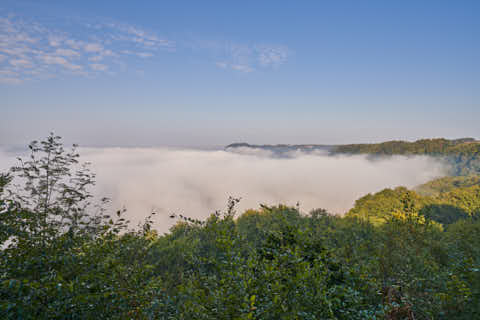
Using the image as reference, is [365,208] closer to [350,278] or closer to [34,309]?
[350,278]

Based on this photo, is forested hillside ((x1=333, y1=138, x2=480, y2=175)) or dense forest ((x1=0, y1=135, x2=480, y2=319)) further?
forested hillside ((x1=333, y1=138, x2=480, y2=175))

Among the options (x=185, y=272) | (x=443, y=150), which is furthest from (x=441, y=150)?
(x=185, y=272)

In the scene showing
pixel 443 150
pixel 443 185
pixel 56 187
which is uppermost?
pixel 443 150

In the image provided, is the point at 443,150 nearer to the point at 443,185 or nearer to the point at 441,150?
the point at 441,150

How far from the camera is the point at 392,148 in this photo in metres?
164

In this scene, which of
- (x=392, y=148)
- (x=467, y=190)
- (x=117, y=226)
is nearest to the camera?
(x=117, y=226)

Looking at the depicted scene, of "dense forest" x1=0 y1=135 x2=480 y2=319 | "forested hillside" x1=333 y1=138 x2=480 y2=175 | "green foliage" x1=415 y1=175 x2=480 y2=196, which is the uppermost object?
"forested hillside" x1=333 y1=138 x2=480 y2=175

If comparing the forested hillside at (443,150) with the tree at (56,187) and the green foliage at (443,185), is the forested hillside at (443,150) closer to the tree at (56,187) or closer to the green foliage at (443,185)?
the green foliage at (443,185)

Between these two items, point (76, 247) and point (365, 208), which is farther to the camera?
point (365, 208)

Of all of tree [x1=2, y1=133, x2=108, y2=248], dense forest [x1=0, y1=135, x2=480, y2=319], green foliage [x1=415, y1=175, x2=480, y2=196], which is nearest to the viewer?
dense forest [x1=0, y1=135, x2=480, y2=319]

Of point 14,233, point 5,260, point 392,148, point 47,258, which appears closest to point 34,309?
point 47,258

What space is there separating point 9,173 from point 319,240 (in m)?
10.8

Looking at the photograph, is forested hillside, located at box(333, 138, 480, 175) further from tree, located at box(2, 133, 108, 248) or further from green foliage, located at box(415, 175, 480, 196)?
tree, located at box(2, 133, 108, 248)

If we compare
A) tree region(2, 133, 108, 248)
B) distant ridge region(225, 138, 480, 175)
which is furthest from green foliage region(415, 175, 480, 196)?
tree region(2, 133, 108, 248)
